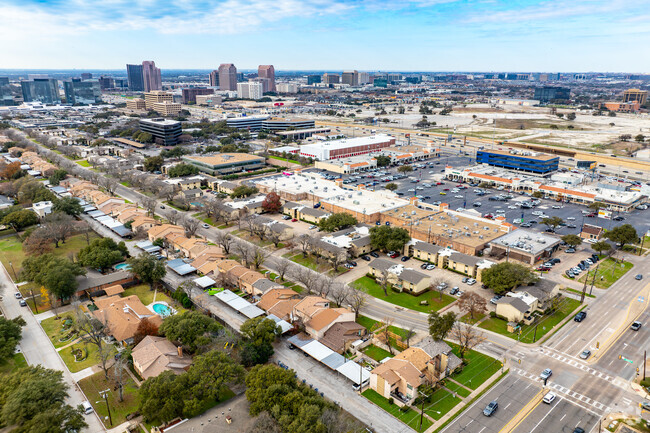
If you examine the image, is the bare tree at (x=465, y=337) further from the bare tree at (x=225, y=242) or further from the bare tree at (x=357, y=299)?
the bare tree at (x=225, y=242)

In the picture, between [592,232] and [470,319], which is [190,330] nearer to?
[470,319]

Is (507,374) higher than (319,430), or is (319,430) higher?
(319,430)

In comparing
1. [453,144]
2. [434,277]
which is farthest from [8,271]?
[453,144]

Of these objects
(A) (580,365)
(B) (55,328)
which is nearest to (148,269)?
(B) (55,328)

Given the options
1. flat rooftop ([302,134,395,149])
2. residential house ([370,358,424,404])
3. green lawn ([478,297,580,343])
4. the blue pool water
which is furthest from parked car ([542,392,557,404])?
flat rooftop ([302,134,395,149])

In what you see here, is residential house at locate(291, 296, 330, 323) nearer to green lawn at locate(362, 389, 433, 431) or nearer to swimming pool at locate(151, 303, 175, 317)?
green lawn at locate(362, 389, 433, 431)

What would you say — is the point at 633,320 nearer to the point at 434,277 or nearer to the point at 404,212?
the point at 434,277
